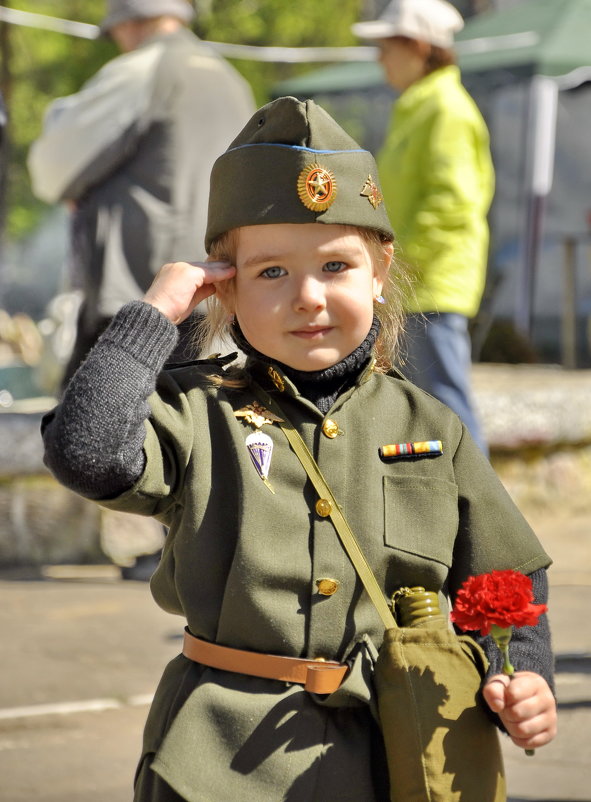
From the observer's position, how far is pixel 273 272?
2.00 metres

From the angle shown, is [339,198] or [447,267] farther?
[447,267]

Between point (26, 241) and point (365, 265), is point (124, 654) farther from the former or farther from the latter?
point (26, 241)

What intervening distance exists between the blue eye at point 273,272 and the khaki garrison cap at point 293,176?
70 mm

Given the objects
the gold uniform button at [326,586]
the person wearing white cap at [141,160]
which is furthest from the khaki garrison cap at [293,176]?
the person wearing white cap at [141,160]

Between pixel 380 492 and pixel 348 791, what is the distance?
16.8 inches

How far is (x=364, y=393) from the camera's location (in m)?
2.08

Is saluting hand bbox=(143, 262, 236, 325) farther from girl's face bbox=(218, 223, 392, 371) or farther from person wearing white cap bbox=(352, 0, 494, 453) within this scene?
person wearing white cap bbox=(352, 0, 494, 453)

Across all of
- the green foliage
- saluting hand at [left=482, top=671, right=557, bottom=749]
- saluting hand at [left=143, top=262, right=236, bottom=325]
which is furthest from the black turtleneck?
the green foliage

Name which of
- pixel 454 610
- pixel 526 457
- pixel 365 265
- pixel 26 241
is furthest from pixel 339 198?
pixel 26 241

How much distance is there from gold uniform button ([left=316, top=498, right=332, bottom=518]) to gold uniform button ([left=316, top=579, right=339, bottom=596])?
95 millimetres

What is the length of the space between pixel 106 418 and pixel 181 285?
0.28m

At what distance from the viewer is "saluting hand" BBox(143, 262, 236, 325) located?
2004mm

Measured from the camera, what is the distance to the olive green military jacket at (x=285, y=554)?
1.89 m

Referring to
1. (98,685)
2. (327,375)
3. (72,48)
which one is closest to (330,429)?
(327,375)
